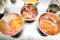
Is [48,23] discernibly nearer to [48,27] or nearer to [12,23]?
[48,27]

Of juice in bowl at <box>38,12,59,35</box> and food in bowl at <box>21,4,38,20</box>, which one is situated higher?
food in bowl at <box>21,4,38,20</box>

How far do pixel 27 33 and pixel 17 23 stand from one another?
0.08 metres

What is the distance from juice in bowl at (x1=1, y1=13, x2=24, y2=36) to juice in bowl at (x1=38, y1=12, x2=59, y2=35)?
11 centimetres

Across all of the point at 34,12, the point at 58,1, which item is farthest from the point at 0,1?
the point at 58,1

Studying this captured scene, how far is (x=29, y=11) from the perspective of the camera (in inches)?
28.6

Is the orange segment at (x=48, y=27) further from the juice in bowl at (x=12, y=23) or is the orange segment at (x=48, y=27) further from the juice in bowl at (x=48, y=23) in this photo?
the juice in bowl at (x=12, y=23)

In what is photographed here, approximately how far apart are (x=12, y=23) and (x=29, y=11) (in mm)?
117

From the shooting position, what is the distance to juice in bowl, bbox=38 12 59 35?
2.21 ft

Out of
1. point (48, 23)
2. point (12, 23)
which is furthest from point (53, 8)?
point (12, 23)

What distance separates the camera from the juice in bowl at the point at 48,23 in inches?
26.6

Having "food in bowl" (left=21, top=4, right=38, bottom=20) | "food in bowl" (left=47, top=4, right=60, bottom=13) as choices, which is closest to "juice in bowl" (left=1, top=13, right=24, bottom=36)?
"food in bowl" (left=21, top=4, right=38, bottom=20)

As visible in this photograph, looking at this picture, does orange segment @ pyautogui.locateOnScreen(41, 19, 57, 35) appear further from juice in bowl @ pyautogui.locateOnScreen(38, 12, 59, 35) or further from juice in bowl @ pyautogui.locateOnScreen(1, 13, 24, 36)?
juice in bowl @ pyautogui.locateOnScreen(1, 13, 24, 36)

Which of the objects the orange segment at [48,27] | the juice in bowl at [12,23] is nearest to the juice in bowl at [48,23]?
the orange segment at [48,27]

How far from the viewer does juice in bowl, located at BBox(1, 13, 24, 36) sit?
2.19 feet
